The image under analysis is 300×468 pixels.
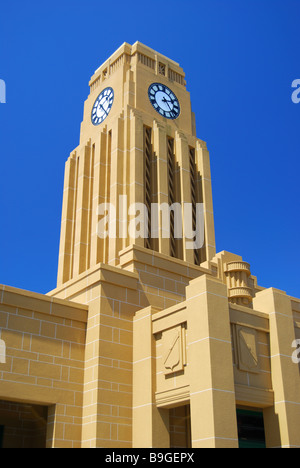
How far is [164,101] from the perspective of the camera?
40.8m

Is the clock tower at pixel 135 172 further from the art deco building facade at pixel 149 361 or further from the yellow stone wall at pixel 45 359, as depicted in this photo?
the yellow stone wall at pixel 45 359

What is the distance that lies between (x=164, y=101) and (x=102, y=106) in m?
4.73

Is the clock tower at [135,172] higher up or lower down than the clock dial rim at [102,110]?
lower down

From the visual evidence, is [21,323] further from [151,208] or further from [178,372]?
[151,208]

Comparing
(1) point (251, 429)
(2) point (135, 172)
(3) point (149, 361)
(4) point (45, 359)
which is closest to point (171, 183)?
(2) point (135, 172)

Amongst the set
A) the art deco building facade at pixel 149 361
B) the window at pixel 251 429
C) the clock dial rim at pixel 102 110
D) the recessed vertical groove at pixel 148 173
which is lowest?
the window at pixel 251 429

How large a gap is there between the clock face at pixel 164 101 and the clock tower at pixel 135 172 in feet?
0.29

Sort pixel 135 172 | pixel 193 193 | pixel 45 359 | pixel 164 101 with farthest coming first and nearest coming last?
pixel 164 101 < pixel 193 193 < pixel 135 172 < pixel 45 359

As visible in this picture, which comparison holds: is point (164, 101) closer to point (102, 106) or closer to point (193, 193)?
point (102, 106)

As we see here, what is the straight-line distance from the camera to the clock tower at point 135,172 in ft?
113

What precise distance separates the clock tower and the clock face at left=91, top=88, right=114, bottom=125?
90 mm

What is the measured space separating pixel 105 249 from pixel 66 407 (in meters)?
12.9

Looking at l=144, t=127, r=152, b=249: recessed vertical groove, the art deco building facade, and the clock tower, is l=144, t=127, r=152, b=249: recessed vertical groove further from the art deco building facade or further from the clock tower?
the art deco building facade

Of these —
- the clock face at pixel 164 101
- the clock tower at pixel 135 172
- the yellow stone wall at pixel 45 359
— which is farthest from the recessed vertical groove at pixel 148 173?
the yellow stone wall at pixel 45 359
